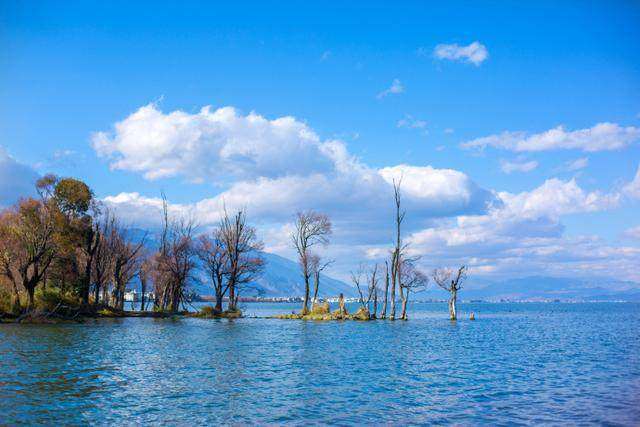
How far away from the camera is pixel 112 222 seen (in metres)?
83.8

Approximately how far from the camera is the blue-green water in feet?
62.8

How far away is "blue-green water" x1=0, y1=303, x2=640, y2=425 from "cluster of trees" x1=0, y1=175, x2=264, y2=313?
20.0 metres

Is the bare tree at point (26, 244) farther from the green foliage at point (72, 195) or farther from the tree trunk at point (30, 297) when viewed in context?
the green foliage at point (72, 195)

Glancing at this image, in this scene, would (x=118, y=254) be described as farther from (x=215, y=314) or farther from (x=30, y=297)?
(x=30, y=297)

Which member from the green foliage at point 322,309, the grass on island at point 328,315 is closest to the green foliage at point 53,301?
the grass on island at point 328,315

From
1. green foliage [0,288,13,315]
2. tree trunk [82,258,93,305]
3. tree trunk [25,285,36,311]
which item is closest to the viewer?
green foliage [0,288,13,315]

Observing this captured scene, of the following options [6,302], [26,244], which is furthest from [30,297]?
[26,244]

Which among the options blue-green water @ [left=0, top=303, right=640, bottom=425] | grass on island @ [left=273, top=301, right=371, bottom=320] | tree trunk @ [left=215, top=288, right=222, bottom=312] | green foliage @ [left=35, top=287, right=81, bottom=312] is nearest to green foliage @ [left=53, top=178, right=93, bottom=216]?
green foliage @ [left=35, top=287, right=81, bottom=312]

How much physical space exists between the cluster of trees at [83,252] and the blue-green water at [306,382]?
2000 centimetres

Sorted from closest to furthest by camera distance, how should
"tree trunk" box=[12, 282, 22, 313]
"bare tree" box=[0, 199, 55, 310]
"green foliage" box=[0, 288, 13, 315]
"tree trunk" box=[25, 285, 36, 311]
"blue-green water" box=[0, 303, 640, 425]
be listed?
"blue-green water" box=[0, 303, 640, 425], "green foliage" box=[0, 288, 13, 315], "tree trunk" box=[12, 282, 22, 313], "tree trunk" box=[25, 285, 36, 311], "bare tree" box=[0, 199, 55, 310]

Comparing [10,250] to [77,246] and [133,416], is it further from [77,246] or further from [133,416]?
[133,416]

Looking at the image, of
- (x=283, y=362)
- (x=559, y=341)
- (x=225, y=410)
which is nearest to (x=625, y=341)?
(x=559, y=341)

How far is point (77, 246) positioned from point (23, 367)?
5183cm

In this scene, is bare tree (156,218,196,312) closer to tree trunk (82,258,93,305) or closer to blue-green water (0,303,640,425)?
tree trunk (82,258,93,305)
